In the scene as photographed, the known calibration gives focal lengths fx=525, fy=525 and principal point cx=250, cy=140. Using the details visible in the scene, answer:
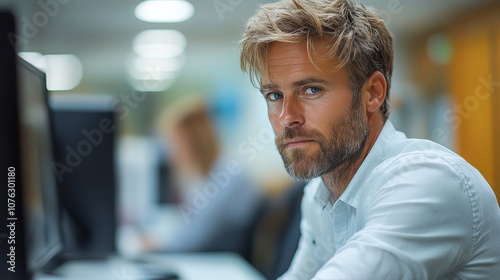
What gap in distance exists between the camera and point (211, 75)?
5.11 m

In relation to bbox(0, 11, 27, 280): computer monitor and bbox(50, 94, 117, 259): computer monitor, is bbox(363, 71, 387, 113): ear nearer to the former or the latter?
bbox(0, 11, 27, 280): computer monitor

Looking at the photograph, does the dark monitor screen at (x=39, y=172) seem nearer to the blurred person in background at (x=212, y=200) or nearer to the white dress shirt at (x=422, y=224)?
the white dress shirt at (x=422, y=224)

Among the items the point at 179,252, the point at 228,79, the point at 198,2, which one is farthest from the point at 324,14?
the point at 228,79

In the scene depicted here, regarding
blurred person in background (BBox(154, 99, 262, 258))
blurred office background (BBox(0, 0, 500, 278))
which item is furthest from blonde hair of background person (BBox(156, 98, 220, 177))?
blurred office background (BBox(0, 0, 500, 278))

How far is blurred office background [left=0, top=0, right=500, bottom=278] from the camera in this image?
110 inches

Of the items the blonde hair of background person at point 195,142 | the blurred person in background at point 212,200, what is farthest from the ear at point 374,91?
the blonde hair of background person at point 195,142

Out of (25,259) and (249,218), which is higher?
(25,259)

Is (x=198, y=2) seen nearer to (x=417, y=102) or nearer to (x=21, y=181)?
(x=417, y=102)

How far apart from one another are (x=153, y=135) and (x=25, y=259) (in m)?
4.84

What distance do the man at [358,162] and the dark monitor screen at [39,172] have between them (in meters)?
0.36

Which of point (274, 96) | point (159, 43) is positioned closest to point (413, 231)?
point (274, 96)

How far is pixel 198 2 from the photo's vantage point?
135 inches

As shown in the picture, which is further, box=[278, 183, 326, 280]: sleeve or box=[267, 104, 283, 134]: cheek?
box=[278, 183, 326, 280]: sleeve

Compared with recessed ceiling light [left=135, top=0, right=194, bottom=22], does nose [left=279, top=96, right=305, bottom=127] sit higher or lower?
lower
